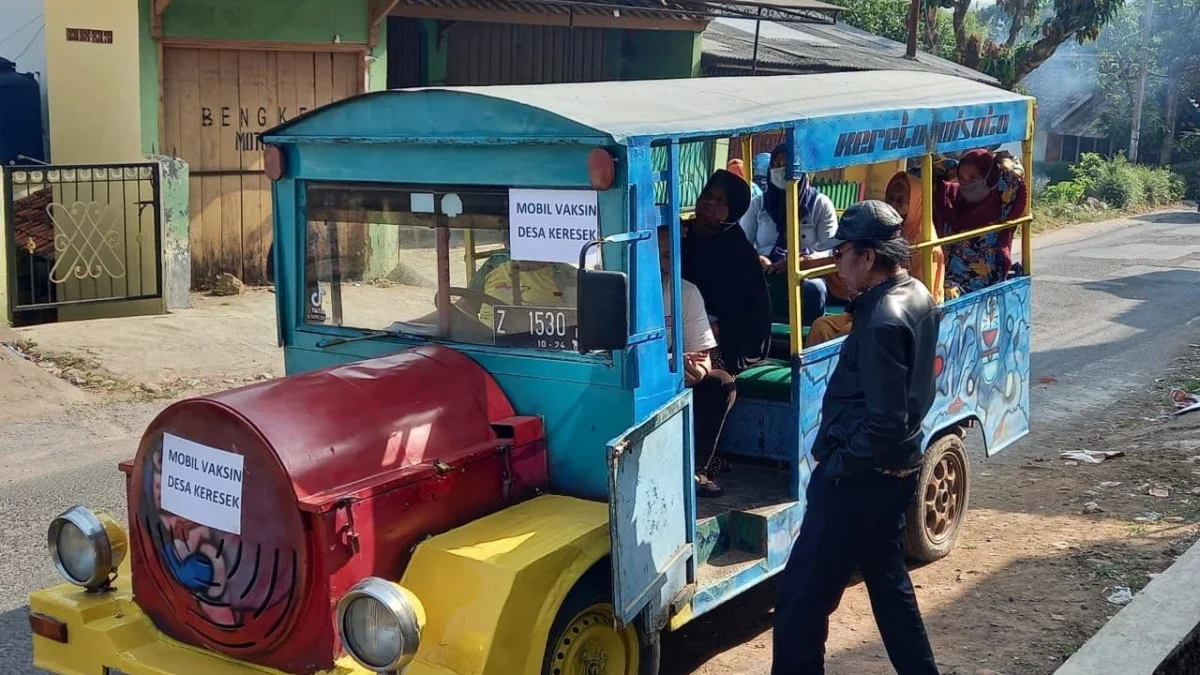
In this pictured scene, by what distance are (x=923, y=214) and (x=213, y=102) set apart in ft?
29.0

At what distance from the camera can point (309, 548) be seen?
3650 mm

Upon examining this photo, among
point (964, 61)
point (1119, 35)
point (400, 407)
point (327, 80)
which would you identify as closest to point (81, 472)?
point (400, 407)

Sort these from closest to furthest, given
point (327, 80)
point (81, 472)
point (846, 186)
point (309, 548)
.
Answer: point (309, 548) < point (81, 472) < point (846, 186) < point (327, 80)

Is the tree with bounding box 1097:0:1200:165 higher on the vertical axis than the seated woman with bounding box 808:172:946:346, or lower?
higher

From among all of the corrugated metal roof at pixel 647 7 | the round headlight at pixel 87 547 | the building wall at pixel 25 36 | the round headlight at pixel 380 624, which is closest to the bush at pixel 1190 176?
the corrugated metal roof at pixel 647 7

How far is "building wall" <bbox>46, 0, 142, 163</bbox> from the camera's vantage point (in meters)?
11.6

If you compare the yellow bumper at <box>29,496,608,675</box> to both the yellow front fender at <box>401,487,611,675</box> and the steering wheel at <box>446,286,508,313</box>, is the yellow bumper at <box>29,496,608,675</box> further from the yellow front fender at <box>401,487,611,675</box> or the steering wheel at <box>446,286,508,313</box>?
the steering wheel at <box>446,286,508,313</box>

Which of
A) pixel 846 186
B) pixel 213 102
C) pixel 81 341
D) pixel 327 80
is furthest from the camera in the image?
pixel 327 80

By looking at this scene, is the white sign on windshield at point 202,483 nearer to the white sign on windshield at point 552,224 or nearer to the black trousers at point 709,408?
the white sign on windshield at point 552,224

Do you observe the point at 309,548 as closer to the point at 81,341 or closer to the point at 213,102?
the point at 81,341

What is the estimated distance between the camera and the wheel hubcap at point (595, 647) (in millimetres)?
3998

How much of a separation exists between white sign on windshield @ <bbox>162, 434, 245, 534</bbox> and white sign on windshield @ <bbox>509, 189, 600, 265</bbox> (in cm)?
124

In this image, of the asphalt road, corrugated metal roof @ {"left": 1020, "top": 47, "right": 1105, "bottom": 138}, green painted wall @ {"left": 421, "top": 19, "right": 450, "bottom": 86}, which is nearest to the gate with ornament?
the asphalt road

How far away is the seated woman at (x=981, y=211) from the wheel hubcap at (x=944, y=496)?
1013 mm
